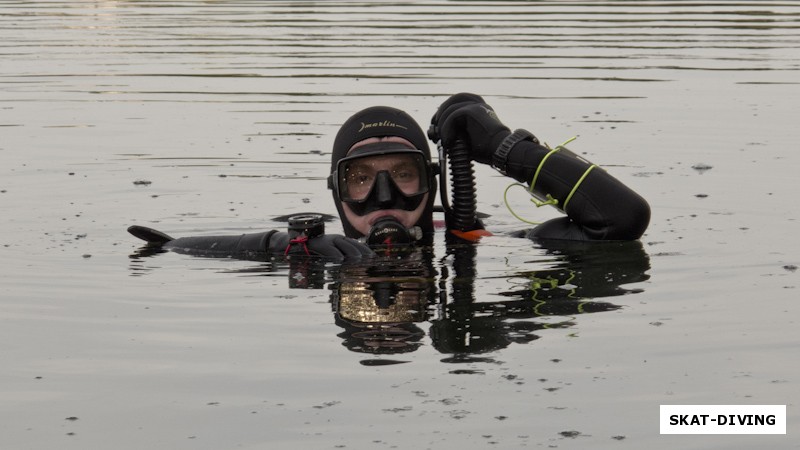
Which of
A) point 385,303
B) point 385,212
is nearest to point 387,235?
point 385,212

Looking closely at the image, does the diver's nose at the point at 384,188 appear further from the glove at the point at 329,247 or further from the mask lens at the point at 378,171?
the glove at the point at 329,247

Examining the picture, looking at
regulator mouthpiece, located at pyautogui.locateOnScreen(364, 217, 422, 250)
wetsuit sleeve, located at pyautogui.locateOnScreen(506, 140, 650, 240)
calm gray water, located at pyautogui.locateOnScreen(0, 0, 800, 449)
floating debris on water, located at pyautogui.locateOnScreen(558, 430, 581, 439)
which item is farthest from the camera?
wetsuit sleeve, located at pyautogui.locateOnScreen(506, 140, 650, 240)

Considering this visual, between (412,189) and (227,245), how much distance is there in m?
1.07

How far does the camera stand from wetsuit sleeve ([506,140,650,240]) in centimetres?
757

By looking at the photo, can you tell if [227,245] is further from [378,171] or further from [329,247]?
[378,171]

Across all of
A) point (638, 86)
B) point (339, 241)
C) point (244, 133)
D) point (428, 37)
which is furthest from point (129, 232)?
point (428, 37)

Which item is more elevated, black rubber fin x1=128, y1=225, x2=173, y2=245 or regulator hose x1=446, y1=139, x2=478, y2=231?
regulator hose x1=446, y1=139, x2=478, y2=231

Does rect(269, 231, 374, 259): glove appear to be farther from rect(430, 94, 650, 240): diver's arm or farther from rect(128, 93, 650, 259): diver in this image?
rect(430, 94, 650, 240): diver's arm

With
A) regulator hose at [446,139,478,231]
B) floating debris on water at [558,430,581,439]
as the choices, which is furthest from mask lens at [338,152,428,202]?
floating debris on water at [558,430,581,439]

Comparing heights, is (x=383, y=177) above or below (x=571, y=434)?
above

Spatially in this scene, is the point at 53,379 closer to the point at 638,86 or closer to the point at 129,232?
the point at 129,232

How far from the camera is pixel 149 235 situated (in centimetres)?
789

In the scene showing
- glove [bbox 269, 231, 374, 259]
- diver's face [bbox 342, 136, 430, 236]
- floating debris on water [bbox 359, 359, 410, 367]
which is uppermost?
diver's face [bbox 342, 136, 430, 236]

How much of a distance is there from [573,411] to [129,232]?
394 cm
